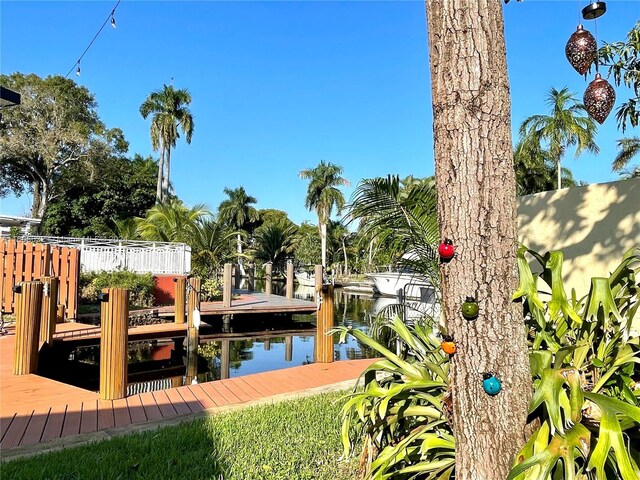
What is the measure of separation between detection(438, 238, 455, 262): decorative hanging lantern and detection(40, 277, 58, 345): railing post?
682 centimetres

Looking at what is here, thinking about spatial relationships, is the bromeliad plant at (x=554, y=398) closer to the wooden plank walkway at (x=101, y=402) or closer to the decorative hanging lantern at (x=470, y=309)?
the decorative hanging lantern at (x=470, y=309)

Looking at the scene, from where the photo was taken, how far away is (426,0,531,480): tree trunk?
5.62 feet

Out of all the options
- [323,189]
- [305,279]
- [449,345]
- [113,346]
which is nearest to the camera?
[449,345]

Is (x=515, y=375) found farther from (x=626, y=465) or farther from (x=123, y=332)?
(x=123, y=332)

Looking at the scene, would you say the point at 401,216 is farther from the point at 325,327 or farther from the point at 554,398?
the point at 325,327

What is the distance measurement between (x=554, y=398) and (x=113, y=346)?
419 cm

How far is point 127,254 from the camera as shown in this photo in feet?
44.3

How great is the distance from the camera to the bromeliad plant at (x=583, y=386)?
1597mm

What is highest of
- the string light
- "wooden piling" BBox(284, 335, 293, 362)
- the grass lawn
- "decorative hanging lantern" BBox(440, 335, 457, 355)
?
the string light

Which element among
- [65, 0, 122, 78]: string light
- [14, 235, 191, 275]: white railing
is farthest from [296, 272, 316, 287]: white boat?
[65, 0, 122, 78]: string light

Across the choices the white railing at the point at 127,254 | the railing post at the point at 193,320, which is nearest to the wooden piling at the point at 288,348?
the railing post at the point at 193,320

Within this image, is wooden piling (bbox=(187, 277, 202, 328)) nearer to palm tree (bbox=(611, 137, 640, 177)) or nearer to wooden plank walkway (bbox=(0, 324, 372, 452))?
wooden plank walkway (bbox=(0, 324, 372, 452))

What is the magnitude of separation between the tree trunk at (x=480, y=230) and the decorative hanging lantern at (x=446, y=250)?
20mm

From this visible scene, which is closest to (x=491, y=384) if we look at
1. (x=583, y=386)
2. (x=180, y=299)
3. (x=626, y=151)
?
(x=583, y=386)
